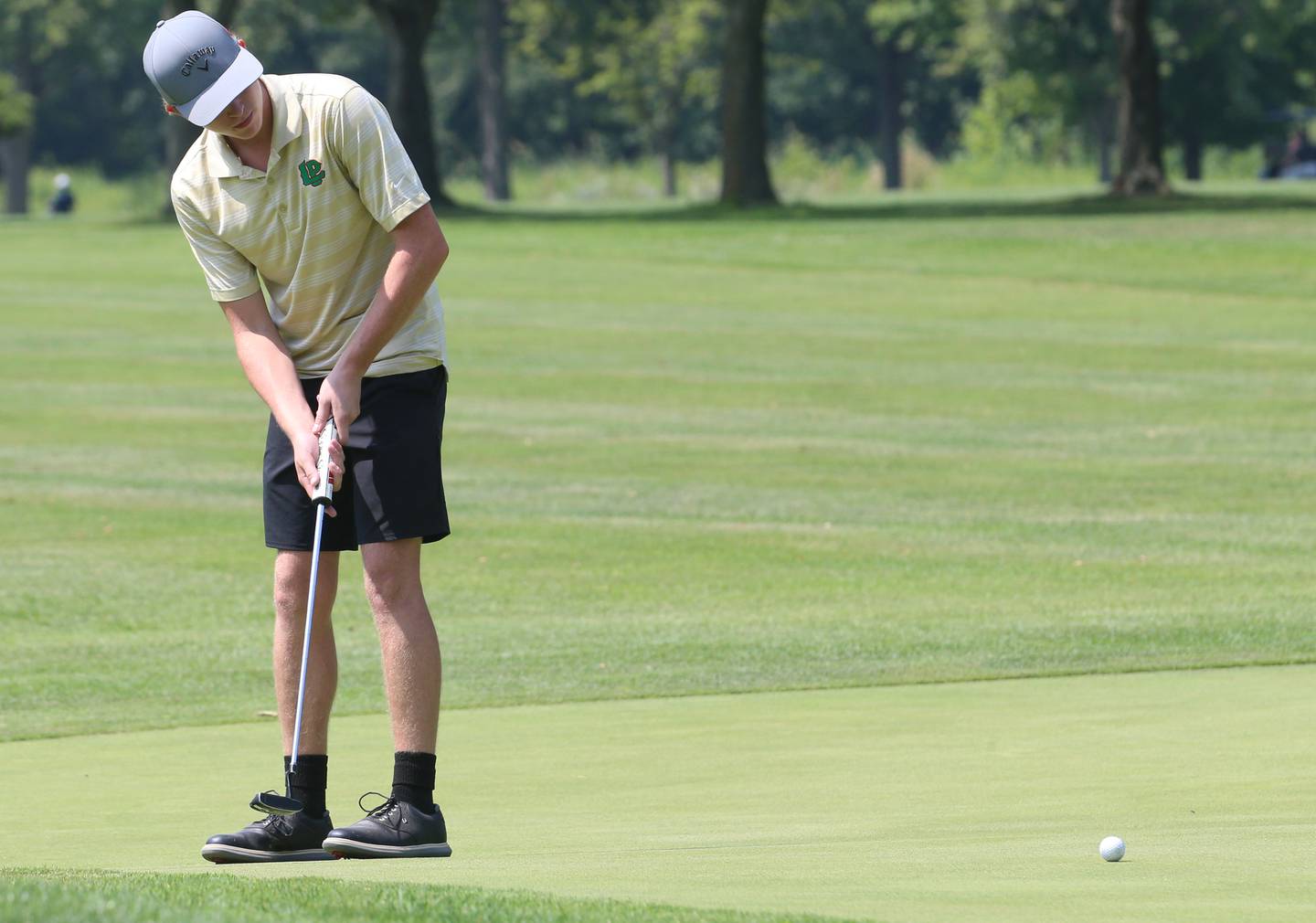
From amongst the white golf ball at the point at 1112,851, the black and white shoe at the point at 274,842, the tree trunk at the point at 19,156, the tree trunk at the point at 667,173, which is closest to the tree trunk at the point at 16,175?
the tree trunk at the point at 19,156

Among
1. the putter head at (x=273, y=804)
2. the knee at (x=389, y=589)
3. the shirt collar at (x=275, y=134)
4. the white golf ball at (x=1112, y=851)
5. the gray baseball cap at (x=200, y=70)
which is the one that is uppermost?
the gray baseball cap at (x=200, y=70)

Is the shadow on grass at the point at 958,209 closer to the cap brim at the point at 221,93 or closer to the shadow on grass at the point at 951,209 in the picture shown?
the shadow on grass at the point at 951,209

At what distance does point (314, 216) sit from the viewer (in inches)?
231

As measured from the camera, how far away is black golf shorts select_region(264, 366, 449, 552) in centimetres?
594

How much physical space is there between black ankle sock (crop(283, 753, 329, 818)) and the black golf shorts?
1.93ft

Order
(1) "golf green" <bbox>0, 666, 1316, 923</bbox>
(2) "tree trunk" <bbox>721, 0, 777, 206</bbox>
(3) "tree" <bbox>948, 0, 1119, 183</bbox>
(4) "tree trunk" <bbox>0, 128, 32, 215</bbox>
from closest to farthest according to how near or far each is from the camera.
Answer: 1. (1) "golf green" <bbox>0, 666, 1316, 923</bbox>
2. (2) "tree trunk" <bbox>721, 0, 777, 206</bbox>
3. (3) "tree" <bbox>948, 0, 1119, 183</bbox>
4. (4) "tree trunk" <bbox>0, 128, 32, 215</bbox>

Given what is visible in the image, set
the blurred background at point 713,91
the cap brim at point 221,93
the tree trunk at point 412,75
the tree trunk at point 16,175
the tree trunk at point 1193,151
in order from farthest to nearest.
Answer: the tree trunk at point 16,175
the tree trunk at point 1193,151
the blurred background at point 713,91
the tree trunk at point 412,75
the cap brim at point 221,93

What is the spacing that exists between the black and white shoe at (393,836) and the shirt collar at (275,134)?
163cm

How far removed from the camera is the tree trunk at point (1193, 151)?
7581cm

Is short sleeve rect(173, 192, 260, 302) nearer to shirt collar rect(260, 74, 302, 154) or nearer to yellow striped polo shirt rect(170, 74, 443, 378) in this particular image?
yellow striped polo shirt rect(170, 74, 443, 378)

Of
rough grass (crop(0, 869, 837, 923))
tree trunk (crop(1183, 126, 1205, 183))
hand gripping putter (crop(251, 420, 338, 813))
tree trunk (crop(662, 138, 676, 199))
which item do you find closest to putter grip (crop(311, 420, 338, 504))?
hand gripping putter (crop(251, 420, 338, 813))

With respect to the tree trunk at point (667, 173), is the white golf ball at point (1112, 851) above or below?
above

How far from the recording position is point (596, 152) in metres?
103

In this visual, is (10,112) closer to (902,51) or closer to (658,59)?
(658,59)
